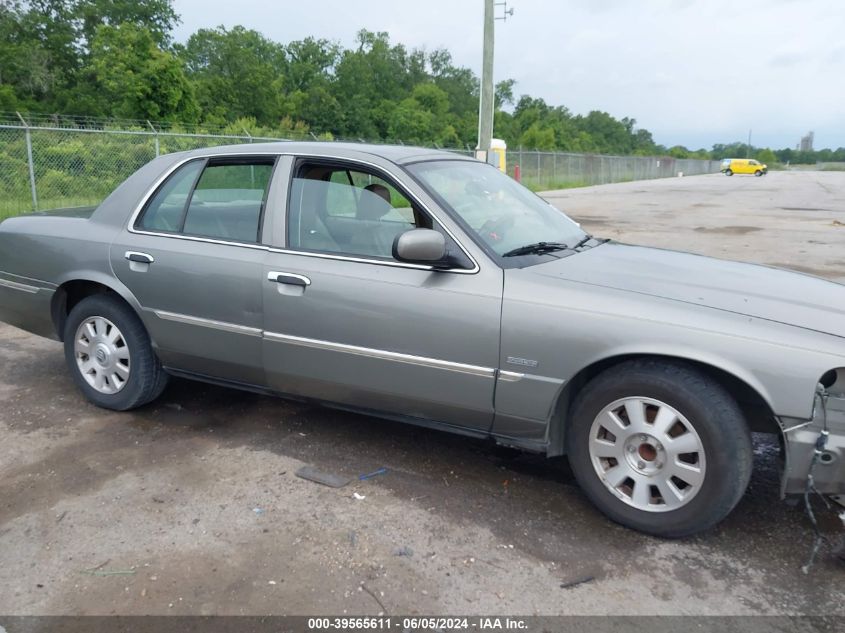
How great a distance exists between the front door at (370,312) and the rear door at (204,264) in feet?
0.53

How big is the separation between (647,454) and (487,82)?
Answer: 14.5 meters

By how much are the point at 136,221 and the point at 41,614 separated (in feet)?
7.75

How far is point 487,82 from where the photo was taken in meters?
16.2

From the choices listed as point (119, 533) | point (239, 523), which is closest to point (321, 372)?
point (239, 523)

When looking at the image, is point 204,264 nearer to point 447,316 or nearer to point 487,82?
point 447,316

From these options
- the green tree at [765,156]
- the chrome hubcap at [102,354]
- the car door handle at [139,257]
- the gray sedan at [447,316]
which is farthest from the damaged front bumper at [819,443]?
the green tree at [765,156]

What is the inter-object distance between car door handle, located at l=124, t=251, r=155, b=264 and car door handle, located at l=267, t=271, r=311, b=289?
0.86 meters

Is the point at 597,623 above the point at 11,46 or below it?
below

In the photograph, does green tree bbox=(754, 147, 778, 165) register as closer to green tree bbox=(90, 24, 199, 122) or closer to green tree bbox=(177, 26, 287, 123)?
green tree bbox=(177, 26, 287, 123)

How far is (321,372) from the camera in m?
3.65

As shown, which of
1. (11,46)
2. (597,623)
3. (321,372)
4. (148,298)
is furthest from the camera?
(11,46)

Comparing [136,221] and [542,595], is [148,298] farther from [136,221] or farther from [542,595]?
[542,595]

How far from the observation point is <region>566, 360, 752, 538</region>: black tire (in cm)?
284

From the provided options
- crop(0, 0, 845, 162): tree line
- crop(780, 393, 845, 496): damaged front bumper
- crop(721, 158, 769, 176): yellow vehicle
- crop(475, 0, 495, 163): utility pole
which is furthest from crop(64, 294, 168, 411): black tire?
crop(721, 158, 769, 176): yellow vehicle
